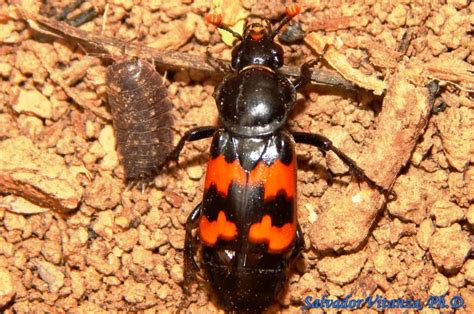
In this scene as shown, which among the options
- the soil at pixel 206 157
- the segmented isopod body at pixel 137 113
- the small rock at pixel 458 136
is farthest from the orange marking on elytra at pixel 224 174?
the small rock at pixel 458 136

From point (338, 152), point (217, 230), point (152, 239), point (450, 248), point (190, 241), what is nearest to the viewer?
point (217, 230)

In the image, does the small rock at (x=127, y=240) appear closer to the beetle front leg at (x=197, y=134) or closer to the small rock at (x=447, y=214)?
the beetle front leg at (x=197, y=134)

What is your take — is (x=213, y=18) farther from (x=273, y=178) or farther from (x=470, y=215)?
(x=470, y=215)

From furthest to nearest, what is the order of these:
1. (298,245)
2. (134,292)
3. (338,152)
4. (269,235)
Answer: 1. (134,292)
2. (338,152)
3. (298,245)
4. (269,235)

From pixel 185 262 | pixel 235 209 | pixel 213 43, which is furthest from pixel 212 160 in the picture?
pixel 213 43

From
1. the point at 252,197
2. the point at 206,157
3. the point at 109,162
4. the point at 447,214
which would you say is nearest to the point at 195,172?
the point at 206,157

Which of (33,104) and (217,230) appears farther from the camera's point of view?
(33,104)

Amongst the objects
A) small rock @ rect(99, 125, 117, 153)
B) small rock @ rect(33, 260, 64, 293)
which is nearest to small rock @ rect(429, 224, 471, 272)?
small rock @ rect(99, 125, 117, 153)
